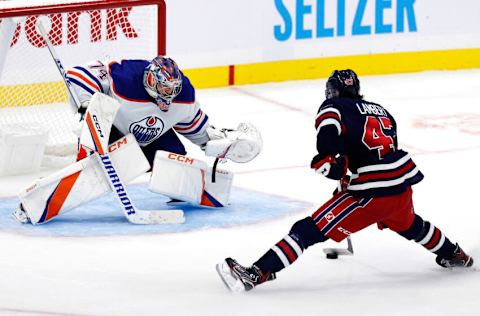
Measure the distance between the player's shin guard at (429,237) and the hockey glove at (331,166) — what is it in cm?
A: 36

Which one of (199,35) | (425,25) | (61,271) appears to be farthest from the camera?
(425,25)

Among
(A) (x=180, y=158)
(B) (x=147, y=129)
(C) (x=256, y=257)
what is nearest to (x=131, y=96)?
(B) (x=147, y=129)

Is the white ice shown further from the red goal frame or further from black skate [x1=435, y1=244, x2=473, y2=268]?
the red goal frame

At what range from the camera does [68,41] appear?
21.2 feet

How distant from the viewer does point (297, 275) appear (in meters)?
4.23

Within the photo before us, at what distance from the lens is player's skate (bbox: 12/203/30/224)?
15.8ft

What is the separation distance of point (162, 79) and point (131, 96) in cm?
20

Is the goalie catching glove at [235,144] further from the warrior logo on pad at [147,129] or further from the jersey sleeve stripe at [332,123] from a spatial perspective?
the jersey sleeve stripe at [332,123]

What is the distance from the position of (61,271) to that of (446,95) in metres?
4.15

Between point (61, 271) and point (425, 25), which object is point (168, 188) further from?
point (425, 25)

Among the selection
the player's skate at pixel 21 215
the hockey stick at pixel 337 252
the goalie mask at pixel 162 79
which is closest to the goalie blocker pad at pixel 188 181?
the goalie mask at pixel 162 79

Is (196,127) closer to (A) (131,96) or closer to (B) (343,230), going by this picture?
(A) (131,96)

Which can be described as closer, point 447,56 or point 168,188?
point 168,188

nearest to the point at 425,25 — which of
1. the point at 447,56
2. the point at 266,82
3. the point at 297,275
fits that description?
the point at 447,56
